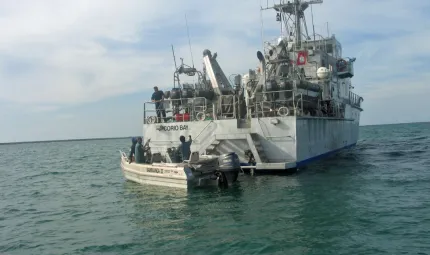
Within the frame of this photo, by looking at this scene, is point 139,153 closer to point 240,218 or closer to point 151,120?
point 151,120

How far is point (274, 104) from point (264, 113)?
0.76 meters

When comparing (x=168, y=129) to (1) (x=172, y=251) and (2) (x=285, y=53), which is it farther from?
(1) (x=172, y=251)

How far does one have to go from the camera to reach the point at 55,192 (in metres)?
17.5

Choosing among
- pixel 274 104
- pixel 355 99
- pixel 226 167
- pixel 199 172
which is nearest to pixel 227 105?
pixel 274 104

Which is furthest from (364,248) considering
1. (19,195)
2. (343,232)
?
(19,195)

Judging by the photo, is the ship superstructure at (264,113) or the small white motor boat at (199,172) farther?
the ship superstructure at (264,113)

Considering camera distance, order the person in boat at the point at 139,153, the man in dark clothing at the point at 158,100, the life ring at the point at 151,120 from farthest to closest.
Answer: the man in dark clothing at the point at 158,100, the life ring at the point at 151,120, the person in boat at the point at 139,153

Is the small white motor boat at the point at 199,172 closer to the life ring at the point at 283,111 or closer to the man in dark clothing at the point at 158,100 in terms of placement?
the life ring at the point at 283,111

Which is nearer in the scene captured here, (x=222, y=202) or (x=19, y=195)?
(x=222, y=202)

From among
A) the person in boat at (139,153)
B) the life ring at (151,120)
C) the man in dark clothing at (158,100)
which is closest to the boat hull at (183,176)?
the person in boat at (139,153)

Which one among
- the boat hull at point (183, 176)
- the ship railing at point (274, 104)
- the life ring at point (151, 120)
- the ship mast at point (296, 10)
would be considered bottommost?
the boat hull at point (183, 176)

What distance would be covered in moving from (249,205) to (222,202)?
983 millimetres

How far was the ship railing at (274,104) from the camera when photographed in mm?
17750

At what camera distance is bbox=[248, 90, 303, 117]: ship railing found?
1775 centimetres
